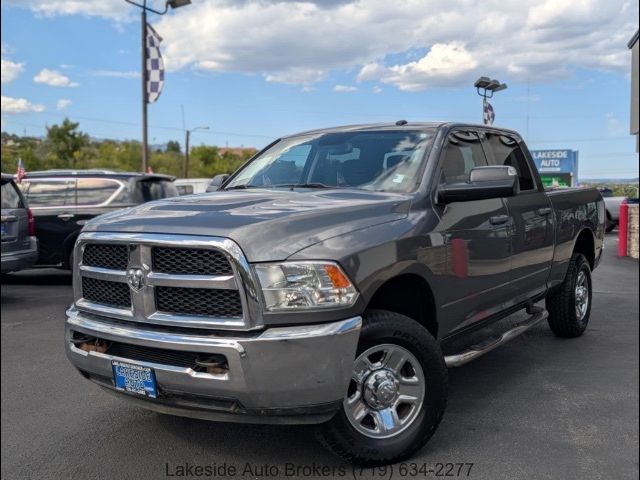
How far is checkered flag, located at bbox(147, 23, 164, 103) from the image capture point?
54.4ft

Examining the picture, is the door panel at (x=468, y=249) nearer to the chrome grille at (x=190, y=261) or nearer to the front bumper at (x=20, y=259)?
the chrome grille at (x=190, y=261)

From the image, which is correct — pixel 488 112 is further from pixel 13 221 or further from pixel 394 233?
pixel 13 221

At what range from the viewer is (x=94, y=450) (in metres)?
3.60

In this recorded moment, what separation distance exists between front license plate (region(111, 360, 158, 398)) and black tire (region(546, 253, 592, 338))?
12.8 ft

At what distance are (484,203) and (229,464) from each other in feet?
7.65

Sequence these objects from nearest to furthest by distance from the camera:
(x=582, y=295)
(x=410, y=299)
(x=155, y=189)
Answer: (x=410, y=299) → (x=582, y=295) → (x=155, y=189)

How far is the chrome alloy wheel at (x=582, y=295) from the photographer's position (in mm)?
6066

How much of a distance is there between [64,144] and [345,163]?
1681 inches

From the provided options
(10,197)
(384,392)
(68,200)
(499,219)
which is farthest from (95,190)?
(384,392)

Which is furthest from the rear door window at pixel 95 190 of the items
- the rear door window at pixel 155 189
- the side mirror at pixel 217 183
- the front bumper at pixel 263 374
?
the front bumper at pixel 263 374

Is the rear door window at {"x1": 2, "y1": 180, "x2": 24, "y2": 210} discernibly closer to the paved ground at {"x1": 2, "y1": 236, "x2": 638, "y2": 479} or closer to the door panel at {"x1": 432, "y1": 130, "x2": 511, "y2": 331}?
the paved ground at {"x1": 2, "y1": 236, "x2": 638, "y2": 479}

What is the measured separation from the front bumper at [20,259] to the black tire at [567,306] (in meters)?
6.65

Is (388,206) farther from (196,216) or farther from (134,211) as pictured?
(134,211)

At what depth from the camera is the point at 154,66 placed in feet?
54.6
